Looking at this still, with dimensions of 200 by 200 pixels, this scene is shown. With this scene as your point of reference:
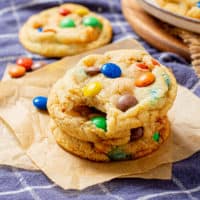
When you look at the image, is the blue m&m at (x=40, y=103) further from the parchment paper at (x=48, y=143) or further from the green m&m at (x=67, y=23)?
the green m&m at (x=67, y=23)

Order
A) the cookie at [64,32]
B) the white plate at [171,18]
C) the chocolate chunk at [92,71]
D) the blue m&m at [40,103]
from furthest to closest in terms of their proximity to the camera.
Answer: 1. the cookie at [64,32]
2. the white plate at [171,18]
3. the blue m&m at [40,103]
4. the chocolate chunk at [92,71]

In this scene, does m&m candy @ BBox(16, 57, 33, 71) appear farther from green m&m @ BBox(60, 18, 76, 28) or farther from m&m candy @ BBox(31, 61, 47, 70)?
green m&m @ BBox(60, 18, 76, 28)

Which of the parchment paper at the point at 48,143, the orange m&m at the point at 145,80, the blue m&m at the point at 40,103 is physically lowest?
the parchment paper at the point at 48,143

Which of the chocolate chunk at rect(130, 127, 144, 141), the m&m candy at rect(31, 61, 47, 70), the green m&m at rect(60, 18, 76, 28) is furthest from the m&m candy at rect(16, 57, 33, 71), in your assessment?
the chocolate chunk at rect(130, 127, 144, 141)

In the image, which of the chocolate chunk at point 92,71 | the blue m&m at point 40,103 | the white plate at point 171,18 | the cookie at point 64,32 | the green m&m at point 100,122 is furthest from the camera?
the cookie at point 64,32

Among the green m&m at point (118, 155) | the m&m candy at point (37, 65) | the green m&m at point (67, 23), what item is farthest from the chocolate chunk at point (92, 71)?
the green m&m at point (67, 23)

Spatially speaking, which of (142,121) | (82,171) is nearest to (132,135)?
(142,121)

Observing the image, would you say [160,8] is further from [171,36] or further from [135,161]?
[135,161]
